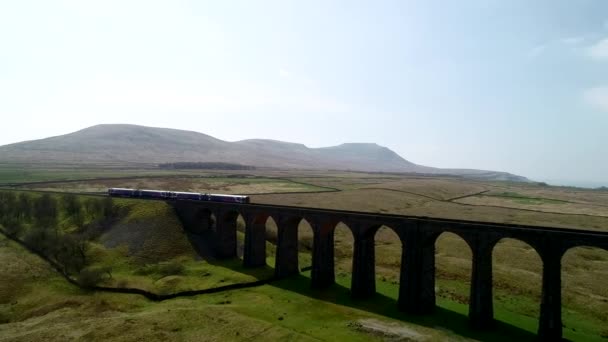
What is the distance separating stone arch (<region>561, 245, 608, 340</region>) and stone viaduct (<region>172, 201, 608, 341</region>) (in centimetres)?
720

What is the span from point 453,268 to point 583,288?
51.6 ft

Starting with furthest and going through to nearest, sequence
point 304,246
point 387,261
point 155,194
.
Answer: point 155,194 → point 304,246 → point 387,261

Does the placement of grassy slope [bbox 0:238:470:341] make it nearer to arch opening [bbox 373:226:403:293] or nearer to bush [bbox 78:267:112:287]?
bush [bbox 78:267:112:287]

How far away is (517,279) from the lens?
54656mm

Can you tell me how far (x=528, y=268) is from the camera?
194 ft

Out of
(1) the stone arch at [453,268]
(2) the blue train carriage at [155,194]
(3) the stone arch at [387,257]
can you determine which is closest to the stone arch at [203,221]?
(2) the blue train carriage at [155,194]

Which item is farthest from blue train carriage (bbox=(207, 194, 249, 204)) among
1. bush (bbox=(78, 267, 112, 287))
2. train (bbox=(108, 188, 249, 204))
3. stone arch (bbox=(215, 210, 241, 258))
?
bush (bbox=(78, 267, 112, 287))

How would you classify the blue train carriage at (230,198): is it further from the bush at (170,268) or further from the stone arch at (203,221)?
the bush at (170,268)

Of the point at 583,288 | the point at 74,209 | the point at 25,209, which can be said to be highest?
the point at 74,209

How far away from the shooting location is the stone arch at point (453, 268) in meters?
50.1

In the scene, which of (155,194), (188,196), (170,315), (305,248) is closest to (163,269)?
(170,315)

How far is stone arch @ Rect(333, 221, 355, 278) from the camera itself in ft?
195

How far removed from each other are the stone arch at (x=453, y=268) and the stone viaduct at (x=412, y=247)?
2.22 meters

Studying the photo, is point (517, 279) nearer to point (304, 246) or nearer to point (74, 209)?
point (304, 246)
